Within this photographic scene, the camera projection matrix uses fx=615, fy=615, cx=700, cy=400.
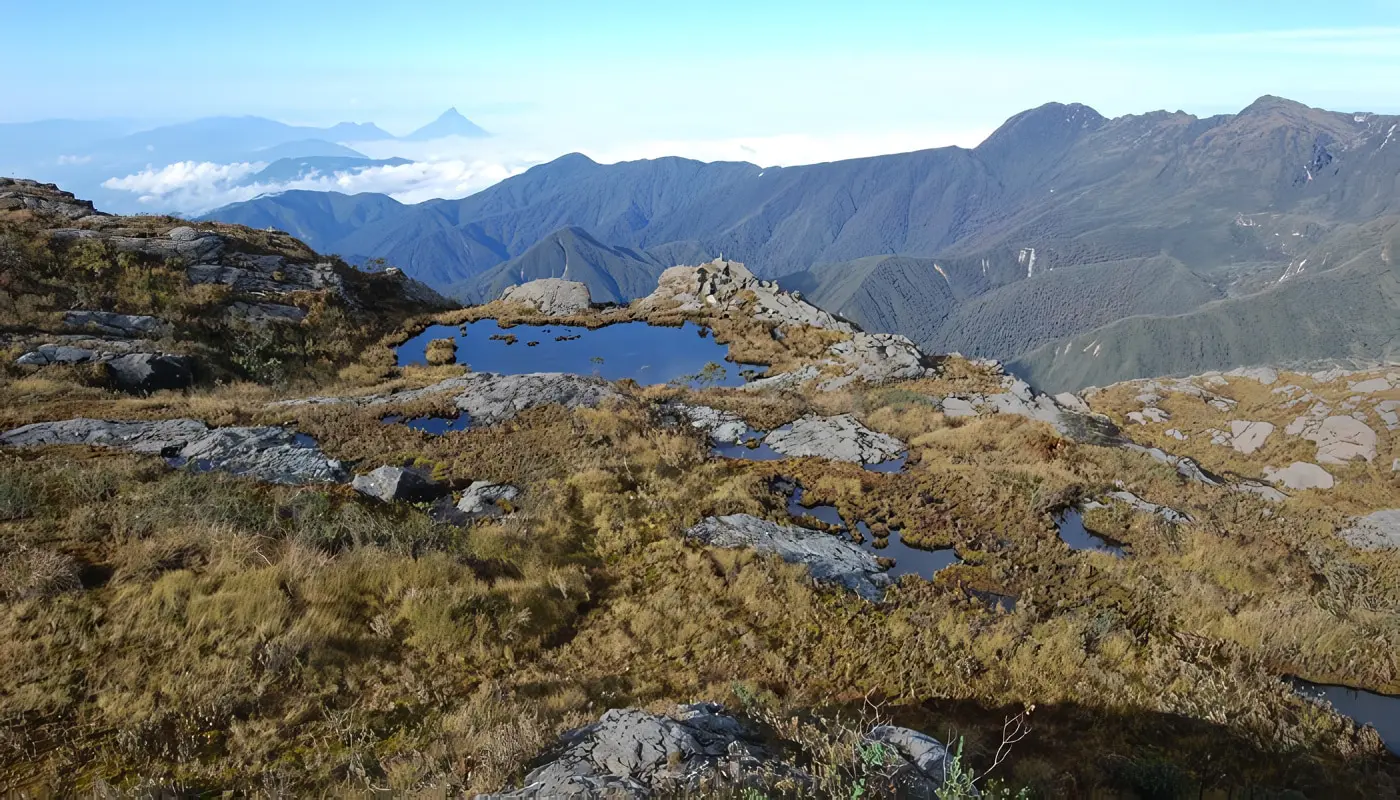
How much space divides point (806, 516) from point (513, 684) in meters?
8.89

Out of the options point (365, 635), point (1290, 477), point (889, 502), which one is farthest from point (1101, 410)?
point (365, 635)

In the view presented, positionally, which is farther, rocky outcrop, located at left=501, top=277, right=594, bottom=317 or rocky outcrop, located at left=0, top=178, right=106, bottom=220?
rocky outcrop, located at left=501, top=277, right=594, bottom=317

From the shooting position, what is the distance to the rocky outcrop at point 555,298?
3997 centimetres

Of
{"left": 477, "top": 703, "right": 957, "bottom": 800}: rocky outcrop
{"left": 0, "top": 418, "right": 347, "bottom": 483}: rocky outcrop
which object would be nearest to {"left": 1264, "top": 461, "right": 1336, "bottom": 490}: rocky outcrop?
{"left": 477, "top": 703, "right": 957, "bottom": 800}: rocky outcrop

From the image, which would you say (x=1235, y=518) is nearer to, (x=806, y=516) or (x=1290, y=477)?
(x=806, y=516)

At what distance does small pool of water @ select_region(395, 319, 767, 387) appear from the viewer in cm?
2981

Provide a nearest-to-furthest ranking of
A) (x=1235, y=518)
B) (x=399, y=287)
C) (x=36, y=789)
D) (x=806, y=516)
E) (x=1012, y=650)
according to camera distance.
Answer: (x=36, y=789)
(x=1012, y=650)
(x=806, y=516)
(x=1235, y=518)
(x=399, y=287)

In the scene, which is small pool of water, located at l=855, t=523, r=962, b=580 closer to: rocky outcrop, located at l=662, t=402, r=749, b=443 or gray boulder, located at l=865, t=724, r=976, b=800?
gray boulder, located at l=865, t=724, r=976, b=800

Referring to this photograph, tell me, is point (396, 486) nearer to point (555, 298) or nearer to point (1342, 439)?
point (555, 298)

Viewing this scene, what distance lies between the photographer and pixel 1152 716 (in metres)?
8.30

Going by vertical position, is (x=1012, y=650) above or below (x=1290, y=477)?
above

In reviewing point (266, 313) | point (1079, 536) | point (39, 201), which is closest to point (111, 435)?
point (266, 313)

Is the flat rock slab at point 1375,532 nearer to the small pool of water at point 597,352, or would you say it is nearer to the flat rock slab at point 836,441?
the flat rock slab at point 836,441

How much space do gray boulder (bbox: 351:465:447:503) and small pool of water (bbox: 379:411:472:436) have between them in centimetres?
494
